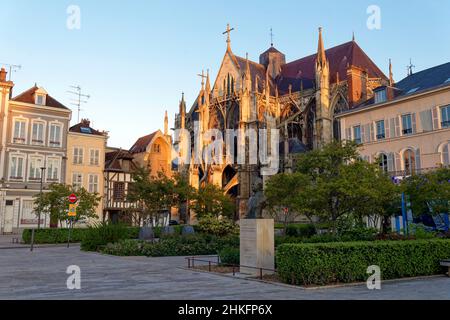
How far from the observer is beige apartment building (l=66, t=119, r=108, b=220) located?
39250mm

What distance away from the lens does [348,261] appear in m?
11.0

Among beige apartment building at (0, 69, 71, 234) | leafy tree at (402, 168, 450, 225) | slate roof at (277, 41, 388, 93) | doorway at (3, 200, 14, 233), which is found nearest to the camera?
leafy tree at (402, 168, 450, 225)

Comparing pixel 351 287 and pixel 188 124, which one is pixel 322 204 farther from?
pixel 188 124

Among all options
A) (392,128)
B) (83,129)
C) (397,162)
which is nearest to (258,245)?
(397,162)

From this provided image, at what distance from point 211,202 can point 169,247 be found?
20.5 metres

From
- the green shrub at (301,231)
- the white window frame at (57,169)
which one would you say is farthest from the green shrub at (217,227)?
the white window frame at (57,169)

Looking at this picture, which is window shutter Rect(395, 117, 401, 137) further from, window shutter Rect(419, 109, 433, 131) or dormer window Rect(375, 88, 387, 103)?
dormer window Rect(375, 88, 387, 103)

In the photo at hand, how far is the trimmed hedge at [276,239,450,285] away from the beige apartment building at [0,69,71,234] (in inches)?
1096

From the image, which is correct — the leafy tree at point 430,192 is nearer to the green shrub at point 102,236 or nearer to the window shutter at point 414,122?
the window shutter at point 414,122

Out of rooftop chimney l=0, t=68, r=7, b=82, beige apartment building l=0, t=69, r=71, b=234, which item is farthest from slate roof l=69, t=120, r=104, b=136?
rooftop chimney l=0, t=68, r=7, b=82

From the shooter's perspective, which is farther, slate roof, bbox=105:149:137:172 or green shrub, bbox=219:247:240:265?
slate roof, bbox=105:149:137:172

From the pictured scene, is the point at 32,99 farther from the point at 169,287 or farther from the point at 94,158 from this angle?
the point at 169,287

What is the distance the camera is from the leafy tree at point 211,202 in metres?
40.9

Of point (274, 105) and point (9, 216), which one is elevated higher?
point (274, 105)
